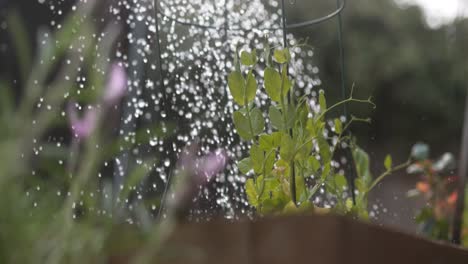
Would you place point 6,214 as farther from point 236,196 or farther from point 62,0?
point 62,0

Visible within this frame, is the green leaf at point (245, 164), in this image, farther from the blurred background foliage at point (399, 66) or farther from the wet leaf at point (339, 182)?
the blurred background foliage at point (399, 66)

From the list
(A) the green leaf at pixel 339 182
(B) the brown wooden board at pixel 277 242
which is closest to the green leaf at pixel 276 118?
(A) the green leaf at pixel 339 182

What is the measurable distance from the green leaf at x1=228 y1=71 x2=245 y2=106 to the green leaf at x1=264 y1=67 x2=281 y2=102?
35 millimetres

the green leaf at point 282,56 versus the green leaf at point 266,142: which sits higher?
the green leaf at point 282,56

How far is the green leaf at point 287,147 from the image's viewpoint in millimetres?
789

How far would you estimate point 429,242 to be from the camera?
1.41 feet

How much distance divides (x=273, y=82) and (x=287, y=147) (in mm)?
75

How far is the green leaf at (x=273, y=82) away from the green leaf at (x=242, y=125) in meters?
0.05

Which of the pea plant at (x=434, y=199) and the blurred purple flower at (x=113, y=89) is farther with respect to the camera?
the pea plant at (x=434, y=199)

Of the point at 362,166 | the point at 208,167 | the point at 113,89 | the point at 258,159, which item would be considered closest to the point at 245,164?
the point at 258,159

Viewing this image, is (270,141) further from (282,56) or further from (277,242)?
(277,242)

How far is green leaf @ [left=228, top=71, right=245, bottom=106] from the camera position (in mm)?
821

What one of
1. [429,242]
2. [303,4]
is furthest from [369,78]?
[429,242]

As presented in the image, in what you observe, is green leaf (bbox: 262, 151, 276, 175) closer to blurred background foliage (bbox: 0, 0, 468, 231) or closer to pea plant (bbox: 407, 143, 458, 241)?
pea plant (bbox: 407, 143, 458, 241)
